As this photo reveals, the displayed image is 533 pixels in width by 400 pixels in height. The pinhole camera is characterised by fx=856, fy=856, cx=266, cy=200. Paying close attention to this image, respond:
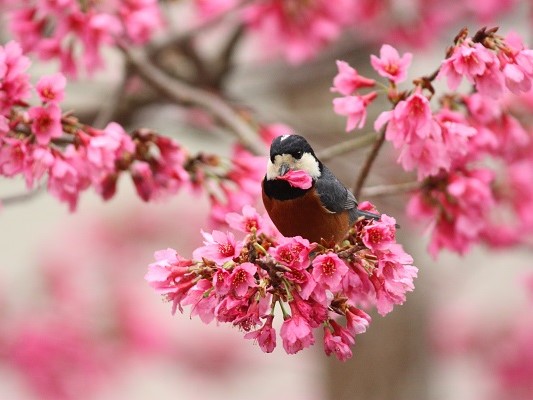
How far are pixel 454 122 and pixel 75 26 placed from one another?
75cm

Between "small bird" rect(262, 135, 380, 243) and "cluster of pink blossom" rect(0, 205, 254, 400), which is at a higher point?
"small bird" rect(262, 135, 380, 243)

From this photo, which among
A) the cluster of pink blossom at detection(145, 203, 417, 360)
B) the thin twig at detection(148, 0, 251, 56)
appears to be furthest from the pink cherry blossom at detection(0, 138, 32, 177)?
the thin twig at detection(148, 0, 251, 56)

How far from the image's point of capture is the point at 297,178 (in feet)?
3.30

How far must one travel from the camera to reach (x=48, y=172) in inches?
49.7

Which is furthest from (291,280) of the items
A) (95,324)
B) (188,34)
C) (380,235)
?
(95,324)

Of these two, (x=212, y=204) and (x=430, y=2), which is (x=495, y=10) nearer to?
(x=430, y=2)

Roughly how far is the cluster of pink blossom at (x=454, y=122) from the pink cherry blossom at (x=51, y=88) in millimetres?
395

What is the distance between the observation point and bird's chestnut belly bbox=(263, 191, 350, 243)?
1041 millimetres

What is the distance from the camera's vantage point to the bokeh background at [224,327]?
2514 millimetres

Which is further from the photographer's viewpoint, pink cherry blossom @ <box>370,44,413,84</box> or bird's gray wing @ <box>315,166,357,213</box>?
pink cherry blossom @ <box>370,44,413,84</box>

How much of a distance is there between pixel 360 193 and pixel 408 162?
0.58 ft

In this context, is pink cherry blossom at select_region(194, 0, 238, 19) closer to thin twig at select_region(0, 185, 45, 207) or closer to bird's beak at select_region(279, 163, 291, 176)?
thin twig at select_region(0, 185, 45, 207)

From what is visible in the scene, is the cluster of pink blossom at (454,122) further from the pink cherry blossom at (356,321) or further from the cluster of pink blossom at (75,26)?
the cluster of pink blossom at (75,26)

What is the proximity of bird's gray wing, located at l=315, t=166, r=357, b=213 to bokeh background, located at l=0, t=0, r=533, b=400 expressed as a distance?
0.76 meters
